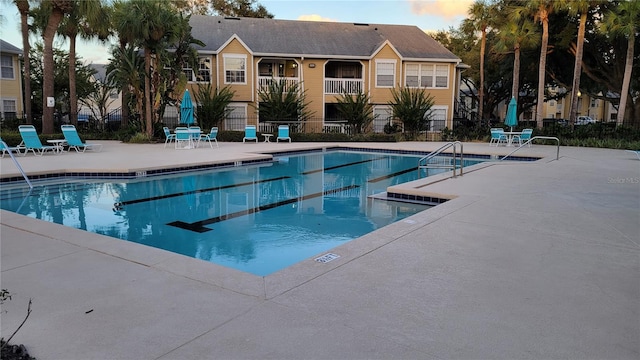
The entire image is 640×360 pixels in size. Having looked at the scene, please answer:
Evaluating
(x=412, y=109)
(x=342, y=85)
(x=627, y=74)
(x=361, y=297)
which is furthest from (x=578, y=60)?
(x=361, y=297)

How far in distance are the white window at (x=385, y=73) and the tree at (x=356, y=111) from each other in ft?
7.37

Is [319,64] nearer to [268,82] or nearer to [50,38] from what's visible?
[268,82]

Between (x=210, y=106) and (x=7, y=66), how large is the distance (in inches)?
559

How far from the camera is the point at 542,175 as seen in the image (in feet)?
33.7

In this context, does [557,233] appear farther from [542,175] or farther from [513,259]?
[542,175]

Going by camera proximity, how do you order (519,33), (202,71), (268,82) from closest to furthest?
1. (519,33)
2. (202,71)
3. (268,82)

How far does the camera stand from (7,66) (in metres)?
26.8

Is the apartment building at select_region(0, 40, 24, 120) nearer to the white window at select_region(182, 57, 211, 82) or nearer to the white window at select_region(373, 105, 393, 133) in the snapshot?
the white window at select_region(182, 57, 211, 82)

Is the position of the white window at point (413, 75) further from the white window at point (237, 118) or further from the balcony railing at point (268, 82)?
the white window at point (237, 118)

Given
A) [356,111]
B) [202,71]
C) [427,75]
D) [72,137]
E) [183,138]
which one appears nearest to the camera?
[72,137]

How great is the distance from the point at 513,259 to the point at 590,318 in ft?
4.25

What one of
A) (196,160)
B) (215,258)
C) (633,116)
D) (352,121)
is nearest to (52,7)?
(196,160)

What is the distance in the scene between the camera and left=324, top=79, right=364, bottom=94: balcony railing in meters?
26.9

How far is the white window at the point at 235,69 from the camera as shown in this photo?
82.7 ft
